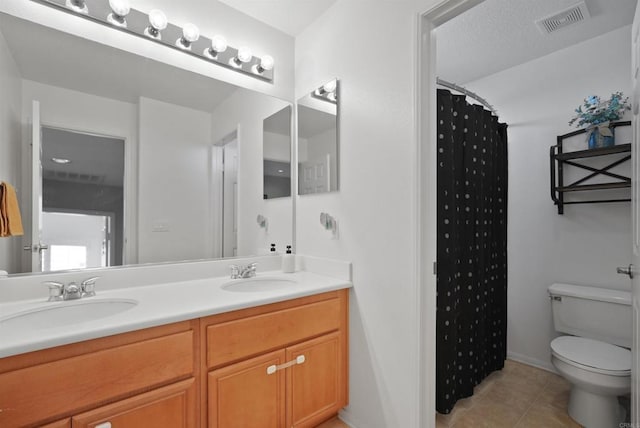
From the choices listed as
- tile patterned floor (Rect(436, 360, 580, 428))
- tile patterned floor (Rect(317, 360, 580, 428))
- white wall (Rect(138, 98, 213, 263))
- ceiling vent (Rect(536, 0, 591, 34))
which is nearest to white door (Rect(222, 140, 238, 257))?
white wall (Rect(138, 98, 213, 263))

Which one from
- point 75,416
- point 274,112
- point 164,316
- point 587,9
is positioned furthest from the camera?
point 274,112

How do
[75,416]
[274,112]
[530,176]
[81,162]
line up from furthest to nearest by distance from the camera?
[530,176]
[274,112]
[81,162]
[75,416]

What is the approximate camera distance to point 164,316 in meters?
1.07

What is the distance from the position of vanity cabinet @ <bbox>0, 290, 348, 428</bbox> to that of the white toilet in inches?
51.6

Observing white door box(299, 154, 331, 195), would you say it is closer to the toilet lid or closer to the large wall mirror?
the large wall mirror

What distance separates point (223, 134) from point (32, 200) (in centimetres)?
98

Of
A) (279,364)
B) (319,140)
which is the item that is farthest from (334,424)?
(319,140)

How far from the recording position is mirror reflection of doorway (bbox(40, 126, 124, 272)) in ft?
4.49

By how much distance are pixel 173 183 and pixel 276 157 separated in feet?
2.37

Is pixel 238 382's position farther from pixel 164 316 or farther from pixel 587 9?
pixel 587 9

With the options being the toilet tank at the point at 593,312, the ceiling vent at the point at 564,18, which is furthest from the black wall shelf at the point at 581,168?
the ceiling vent at the point at 564,18

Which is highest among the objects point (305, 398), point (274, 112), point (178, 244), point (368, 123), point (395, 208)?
point (274, 112)

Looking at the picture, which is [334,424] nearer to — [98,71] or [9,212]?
[9,212]

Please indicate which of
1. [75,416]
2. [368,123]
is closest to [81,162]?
[75,416]
